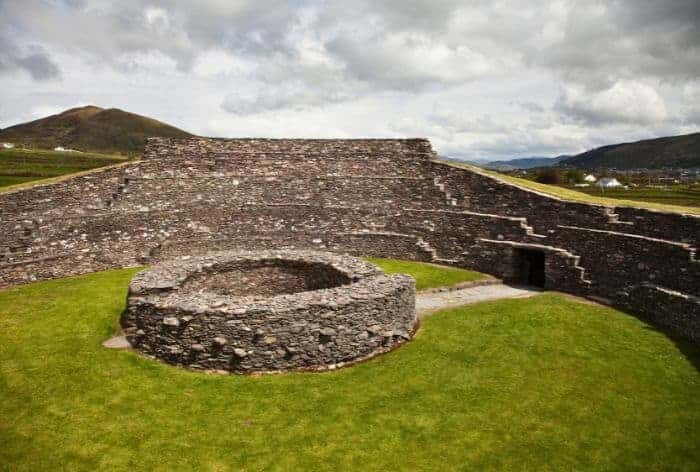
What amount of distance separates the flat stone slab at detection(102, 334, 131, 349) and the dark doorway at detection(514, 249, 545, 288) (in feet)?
58.5

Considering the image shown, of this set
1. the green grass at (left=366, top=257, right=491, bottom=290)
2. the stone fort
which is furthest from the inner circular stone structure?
the stone fort

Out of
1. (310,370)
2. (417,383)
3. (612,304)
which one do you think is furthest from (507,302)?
(310,370)

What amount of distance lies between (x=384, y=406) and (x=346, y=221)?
1806cm

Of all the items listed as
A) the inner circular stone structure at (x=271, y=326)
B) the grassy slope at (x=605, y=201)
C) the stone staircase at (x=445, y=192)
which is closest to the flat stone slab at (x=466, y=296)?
the inner circular stone structure at (x=271, y=326)

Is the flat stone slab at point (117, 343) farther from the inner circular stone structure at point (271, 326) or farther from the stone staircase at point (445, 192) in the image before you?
the stone staircase at point (445, 192)

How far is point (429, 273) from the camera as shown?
76.9 ft

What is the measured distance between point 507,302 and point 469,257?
6132 mm

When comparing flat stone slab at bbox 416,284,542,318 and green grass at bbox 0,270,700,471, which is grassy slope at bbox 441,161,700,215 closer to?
flat stone slab at bbox 416,284,542,318

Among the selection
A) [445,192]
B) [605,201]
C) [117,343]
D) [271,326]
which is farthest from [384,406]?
[445,192]

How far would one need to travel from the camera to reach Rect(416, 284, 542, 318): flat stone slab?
19.0 m

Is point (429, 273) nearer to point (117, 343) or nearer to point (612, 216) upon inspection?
point (612, 216)

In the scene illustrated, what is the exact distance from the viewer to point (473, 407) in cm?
1141

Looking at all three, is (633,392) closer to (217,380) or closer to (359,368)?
(359,368)

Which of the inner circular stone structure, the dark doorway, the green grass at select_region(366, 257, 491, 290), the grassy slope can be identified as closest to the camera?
the inner circular stone structure
